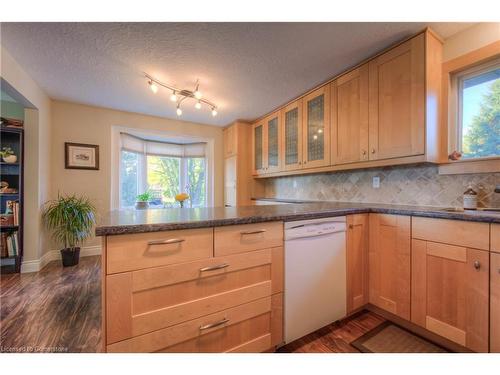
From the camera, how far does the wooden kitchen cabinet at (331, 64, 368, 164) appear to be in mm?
2023

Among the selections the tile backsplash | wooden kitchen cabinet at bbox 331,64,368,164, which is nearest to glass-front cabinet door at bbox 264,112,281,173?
the tile backsplash

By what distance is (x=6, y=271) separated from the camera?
2.55 m

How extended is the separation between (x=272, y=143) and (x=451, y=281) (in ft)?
8.44

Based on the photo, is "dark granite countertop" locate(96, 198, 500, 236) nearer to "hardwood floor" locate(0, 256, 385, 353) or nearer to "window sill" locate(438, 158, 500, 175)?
"window sill" locate(438, 158, 500, 175)

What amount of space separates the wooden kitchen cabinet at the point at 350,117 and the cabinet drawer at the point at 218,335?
5.38 ft

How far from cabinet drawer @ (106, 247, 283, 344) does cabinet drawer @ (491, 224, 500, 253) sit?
1158 mm

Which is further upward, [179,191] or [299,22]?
[299,22]

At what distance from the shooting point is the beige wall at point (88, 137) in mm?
3029

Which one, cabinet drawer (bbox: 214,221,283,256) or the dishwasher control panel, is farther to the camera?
the dishwasher control panel

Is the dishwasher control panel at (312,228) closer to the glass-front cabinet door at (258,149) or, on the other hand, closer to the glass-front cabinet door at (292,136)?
the glass-front cabinet door at (292,136)
